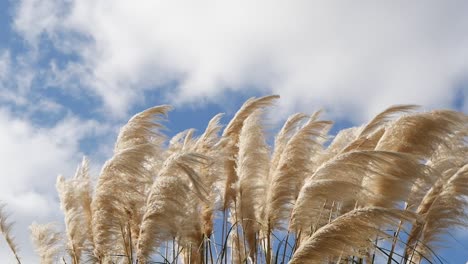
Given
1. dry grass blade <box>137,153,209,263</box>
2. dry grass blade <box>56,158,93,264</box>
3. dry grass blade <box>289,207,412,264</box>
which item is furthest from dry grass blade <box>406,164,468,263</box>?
dry grass blade <box>56,158,93,264</box>

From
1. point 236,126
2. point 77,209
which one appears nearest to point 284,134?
point 236,126

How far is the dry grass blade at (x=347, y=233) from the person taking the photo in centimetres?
443

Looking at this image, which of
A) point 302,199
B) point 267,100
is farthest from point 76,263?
point 302,199

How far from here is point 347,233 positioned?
446 cm

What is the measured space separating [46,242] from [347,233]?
4697mm

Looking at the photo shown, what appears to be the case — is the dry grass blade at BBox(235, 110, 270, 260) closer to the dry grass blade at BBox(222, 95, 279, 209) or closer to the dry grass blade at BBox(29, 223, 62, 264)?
the dry grass blade at BBox(222, 95, 279, 209)

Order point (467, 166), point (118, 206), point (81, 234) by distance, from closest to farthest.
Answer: point (467, 166)
point (118, 206)
point (81, 234)

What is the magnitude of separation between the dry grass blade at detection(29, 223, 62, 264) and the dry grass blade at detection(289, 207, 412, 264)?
14.0 ft

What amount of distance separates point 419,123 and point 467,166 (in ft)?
1.74

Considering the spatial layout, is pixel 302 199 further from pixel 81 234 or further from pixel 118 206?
pixel 81 234

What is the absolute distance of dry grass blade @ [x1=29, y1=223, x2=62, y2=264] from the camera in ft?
26.2

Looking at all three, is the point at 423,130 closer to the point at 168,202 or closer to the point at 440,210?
the point at 440,210

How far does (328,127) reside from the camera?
7605 millimetres

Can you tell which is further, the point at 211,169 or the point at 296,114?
the point at 296,114
